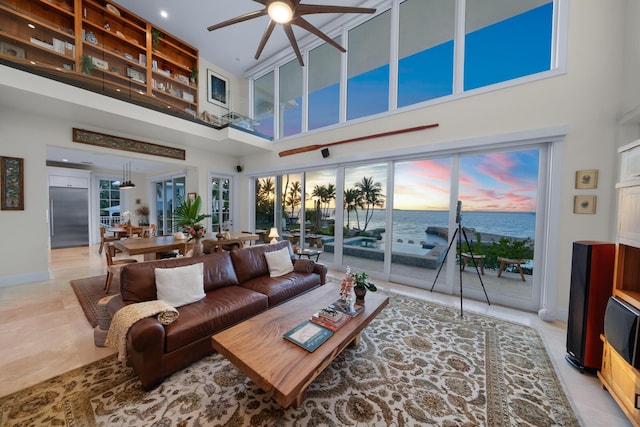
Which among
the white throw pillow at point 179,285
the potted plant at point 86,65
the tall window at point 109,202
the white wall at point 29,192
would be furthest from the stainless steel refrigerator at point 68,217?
the white throw pillow at point 179,285

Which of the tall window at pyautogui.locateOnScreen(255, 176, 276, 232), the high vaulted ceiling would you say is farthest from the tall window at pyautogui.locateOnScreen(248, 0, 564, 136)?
the tall window at pyautogui.locateOnScreen(255, 176, 276, 232)

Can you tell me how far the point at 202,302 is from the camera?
217 cm

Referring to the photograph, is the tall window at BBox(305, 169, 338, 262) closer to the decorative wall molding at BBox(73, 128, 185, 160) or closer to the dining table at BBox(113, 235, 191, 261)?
the dining table at BBox(113, 235, 191, 261)

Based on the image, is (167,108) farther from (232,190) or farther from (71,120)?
(232,190)

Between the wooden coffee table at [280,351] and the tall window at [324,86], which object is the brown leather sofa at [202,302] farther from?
the tall window at [324,86]

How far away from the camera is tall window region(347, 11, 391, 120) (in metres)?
4.24

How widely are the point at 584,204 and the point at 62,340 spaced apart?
5825mm

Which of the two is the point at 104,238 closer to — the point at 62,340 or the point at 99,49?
the point at 99,49

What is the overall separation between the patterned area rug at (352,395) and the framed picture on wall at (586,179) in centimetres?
197

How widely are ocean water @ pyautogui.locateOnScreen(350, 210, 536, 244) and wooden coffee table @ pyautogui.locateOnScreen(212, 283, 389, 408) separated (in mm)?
2314

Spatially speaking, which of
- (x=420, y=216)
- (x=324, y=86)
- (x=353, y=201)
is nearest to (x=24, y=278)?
(x=353, y=201)

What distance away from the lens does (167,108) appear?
4438 mm

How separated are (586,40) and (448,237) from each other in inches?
111

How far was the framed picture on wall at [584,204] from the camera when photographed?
261cm
